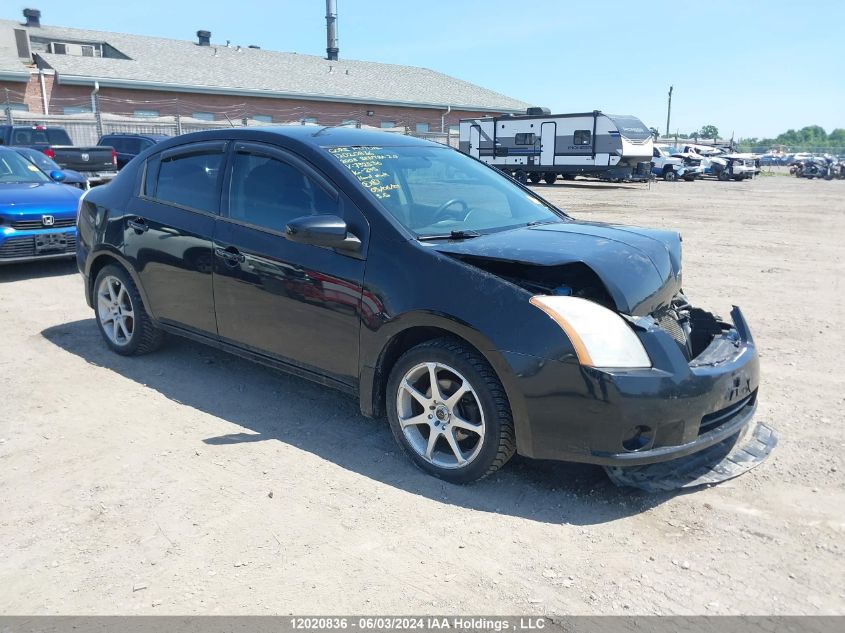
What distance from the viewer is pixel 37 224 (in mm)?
8406

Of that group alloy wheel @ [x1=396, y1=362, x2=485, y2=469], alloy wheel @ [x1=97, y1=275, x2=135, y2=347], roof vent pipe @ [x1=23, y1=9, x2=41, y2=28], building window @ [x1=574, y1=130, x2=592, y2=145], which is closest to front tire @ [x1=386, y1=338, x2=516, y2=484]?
alloy wheel @ [x1=396, y1=362, x2=485, y2=469]

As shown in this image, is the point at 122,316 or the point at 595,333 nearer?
the point at 595,333

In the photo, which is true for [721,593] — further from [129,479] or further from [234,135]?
[234,135]

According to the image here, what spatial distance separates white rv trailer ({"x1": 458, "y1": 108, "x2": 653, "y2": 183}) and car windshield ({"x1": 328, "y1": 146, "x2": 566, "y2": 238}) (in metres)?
21.7

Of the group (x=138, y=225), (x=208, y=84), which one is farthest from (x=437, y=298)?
(x=208, y=84)

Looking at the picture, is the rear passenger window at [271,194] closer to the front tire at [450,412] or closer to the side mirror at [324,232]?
the side mirror at [324,232]

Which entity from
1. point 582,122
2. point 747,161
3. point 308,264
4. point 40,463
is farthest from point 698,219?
point 747,161

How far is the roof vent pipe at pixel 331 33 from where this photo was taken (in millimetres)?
47312

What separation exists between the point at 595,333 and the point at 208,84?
3550 cm

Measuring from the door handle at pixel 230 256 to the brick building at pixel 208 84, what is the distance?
27496 millimetres

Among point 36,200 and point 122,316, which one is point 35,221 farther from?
point 122,316

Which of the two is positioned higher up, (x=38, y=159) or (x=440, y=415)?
(x=38, y=159)

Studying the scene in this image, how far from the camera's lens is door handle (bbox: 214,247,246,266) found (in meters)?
4.42

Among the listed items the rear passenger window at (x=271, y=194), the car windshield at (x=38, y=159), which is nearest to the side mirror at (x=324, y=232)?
the rear passenger window at (x=271, y=194)
